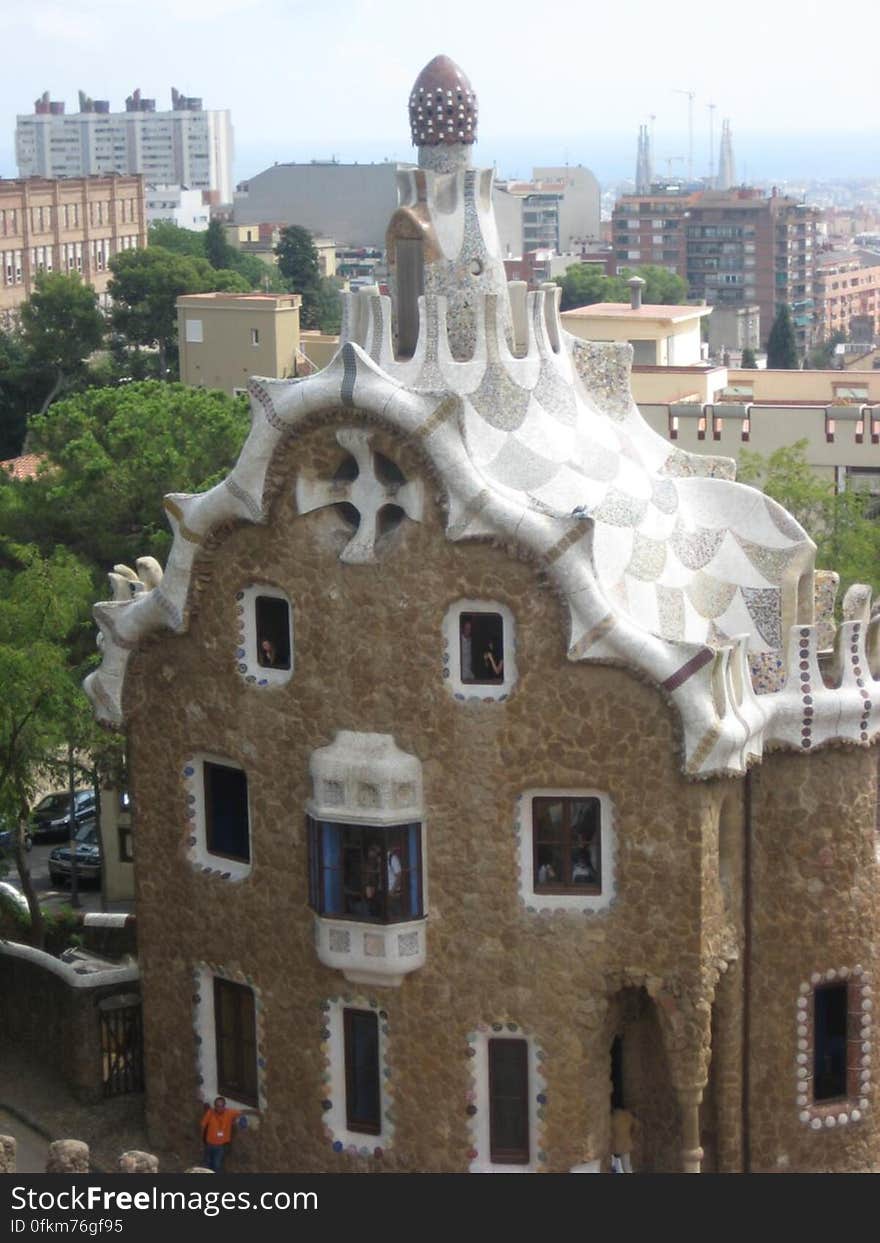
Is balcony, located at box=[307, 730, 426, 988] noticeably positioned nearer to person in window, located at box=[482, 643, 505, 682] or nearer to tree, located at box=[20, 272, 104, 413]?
person in window, located at box=[482, 643, 505, 682]

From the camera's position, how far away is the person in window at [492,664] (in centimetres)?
2859

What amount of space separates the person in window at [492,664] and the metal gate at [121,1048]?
8.33m

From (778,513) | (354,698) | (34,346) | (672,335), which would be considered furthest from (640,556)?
(34,346)

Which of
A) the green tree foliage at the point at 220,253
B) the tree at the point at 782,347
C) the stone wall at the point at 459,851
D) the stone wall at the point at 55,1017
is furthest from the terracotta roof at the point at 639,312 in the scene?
the green tree foliage at the point at 220,253

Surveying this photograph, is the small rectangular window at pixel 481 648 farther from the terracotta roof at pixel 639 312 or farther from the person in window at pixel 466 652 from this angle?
the terracotta roof at pixel 639 312

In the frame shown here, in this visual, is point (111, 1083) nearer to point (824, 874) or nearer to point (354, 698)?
point (354, 698)

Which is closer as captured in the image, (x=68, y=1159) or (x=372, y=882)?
(x=68, y=1159)

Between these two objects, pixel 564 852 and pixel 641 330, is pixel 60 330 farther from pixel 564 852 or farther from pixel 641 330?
pixel 564 852

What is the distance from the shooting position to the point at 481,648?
94.0 ft

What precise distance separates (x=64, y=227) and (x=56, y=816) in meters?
111

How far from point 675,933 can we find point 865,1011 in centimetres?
327

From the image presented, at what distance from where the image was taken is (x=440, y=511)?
2827 cm

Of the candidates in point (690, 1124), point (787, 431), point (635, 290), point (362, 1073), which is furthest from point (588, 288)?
point (690, 1124)

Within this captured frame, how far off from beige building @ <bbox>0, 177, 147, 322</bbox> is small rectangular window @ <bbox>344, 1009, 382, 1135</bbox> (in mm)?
119739
